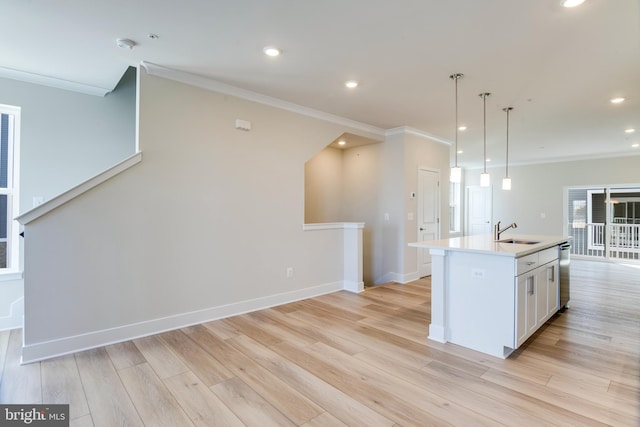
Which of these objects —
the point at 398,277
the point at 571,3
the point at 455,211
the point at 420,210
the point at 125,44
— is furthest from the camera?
the point at 455,211

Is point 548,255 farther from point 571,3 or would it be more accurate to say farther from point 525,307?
point 571,3

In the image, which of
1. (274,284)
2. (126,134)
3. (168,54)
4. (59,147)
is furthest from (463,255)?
(59,147)

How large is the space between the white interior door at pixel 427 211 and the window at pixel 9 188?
5.70 meters

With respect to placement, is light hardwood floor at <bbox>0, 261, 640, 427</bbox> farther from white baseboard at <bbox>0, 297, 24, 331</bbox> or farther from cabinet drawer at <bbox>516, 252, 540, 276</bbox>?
cabinet drawer at <bbox>516, 252, 540, 276</bbox>

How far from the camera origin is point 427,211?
6047 mm

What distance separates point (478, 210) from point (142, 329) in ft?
31.2

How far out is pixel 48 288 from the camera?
2.80 meters

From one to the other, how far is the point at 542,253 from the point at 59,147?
5564mm

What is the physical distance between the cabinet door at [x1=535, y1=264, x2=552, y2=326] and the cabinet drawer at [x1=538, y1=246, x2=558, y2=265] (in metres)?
0.08

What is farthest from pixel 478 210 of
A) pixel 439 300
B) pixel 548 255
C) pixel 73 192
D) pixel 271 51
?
pixel 73 192

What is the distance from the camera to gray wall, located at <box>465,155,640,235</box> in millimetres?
7711

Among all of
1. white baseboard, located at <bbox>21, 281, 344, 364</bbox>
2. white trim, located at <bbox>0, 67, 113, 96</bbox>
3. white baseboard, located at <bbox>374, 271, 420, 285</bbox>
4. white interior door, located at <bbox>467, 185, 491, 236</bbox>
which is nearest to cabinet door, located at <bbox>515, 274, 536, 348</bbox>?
white baseboard, located at <bbox>374, 271, 420, 285</bbox>

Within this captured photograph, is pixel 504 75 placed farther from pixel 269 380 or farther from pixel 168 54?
pixel 269 380

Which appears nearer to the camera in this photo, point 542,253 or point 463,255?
point 463,255
